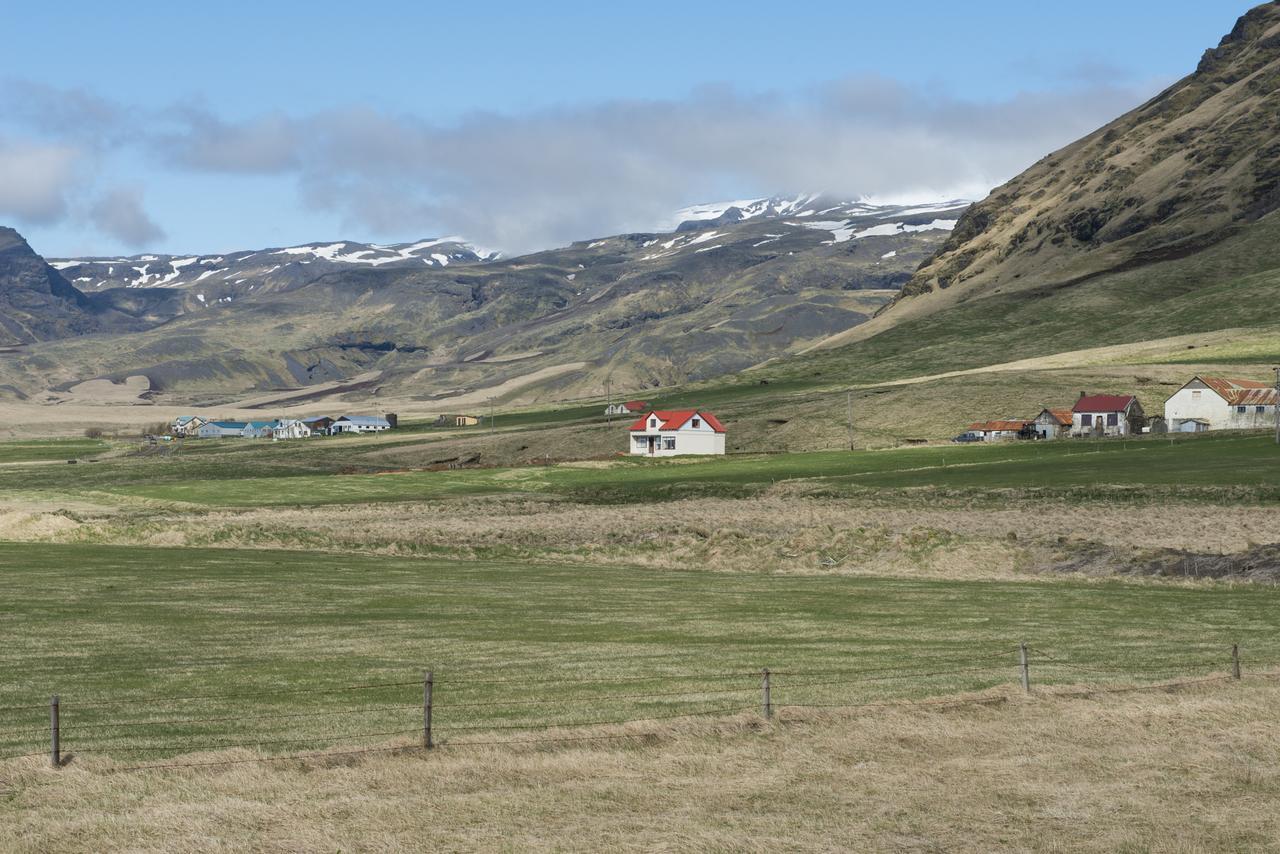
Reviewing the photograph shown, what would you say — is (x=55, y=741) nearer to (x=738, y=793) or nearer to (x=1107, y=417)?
(x=738, y=793)

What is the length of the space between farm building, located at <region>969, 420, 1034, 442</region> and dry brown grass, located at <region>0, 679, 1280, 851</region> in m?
137

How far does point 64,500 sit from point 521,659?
83.7 metres

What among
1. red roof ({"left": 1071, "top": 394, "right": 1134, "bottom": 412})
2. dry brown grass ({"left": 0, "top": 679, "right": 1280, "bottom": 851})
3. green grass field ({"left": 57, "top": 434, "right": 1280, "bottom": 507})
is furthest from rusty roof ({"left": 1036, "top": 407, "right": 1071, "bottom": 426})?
dry brown grass ({"left": 0, "top": 679, "right": 1280, "bottom": 851})

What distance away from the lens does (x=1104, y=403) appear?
159125 millimetres

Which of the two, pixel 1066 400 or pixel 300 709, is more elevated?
pixel 1066 400

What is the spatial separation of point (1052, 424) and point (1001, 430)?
677cm

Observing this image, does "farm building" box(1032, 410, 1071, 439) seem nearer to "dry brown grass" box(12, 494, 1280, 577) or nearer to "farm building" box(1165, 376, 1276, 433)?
"farm building" box(1165, 376, 1276, 433)

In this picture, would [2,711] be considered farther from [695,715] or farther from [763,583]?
[763,583]

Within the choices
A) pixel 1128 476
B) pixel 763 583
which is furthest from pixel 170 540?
pixel 1128 476

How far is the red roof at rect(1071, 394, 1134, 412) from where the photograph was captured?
519ft

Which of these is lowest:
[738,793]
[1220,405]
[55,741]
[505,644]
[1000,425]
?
[738,793]

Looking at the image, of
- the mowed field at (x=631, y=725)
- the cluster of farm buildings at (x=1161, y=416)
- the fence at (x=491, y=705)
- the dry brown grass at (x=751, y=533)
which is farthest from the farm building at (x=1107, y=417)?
the fence at (x=491, y=705)

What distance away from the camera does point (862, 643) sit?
37531 mm

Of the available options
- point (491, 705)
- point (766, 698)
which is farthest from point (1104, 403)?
point (491, 705)
